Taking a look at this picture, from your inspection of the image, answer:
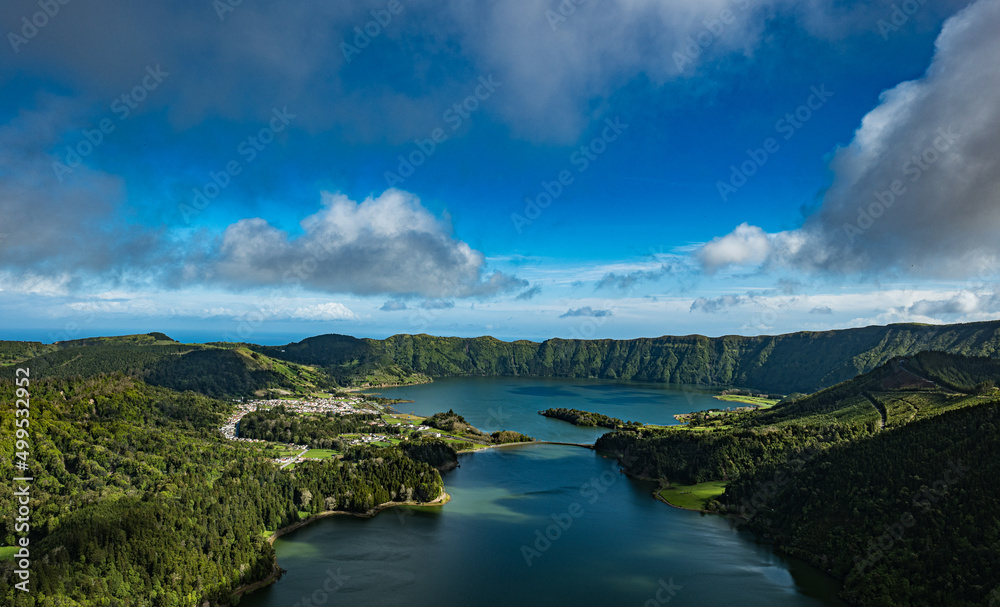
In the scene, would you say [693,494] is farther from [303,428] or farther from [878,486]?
[303,428]

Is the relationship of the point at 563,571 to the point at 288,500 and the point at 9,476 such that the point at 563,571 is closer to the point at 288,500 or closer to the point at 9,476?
the point at 288,500

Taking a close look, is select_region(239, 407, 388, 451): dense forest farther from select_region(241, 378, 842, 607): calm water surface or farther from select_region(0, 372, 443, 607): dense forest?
select_region(241, 378, 842, 607): calm water surface

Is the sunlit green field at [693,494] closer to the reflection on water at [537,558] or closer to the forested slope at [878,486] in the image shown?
the forested slope at [878,486]

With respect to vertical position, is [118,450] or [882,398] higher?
[882,398]

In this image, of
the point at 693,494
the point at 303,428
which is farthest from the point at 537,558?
the point at 303,428

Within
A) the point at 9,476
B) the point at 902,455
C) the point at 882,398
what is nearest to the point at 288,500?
the point at 9,476

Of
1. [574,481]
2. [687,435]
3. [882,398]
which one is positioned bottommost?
[574,481]

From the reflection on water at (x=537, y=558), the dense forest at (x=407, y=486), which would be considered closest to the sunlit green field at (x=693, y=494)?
the dense forest at (x=407, y=486)
